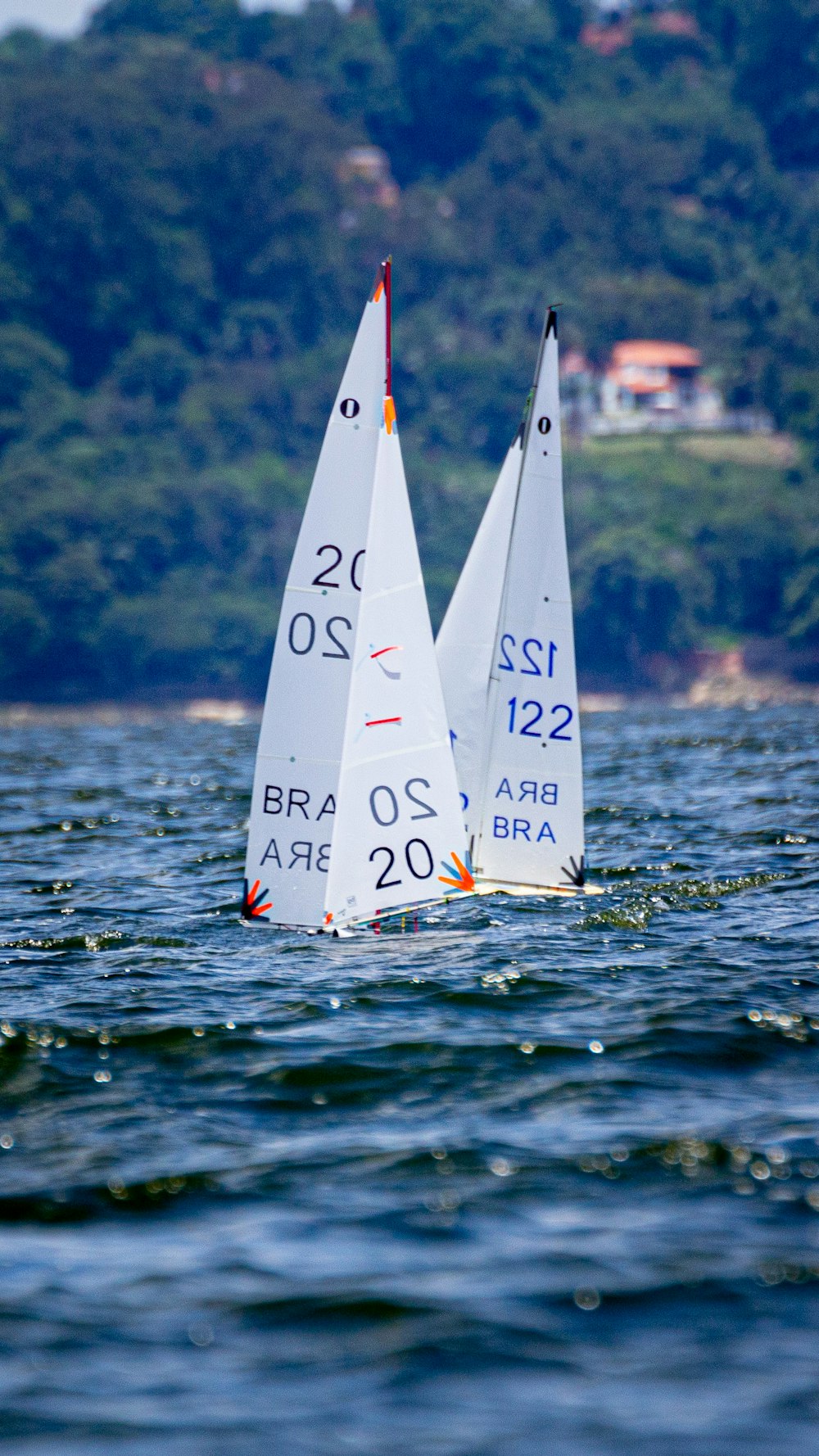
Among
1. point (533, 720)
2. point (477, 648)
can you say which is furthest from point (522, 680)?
point (477, 648)

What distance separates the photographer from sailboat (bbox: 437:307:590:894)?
61.9 ft

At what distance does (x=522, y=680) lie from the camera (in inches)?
755

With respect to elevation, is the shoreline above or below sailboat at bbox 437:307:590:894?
below

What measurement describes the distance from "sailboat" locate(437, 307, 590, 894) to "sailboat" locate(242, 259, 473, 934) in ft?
7.60

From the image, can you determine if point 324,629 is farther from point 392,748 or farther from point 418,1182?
point 418,1182

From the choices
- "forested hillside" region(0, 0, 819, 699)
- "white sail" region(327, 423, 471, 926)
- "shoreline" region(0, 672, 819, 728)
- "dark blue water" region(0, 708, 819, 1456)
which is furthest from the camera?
"forested hillside" region(0, 0, 819, 699)

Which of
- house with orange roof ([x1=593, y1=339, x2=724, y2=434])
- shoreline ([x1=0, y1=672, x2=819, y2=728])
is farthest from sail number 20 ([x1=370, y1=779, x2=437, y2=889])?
house with orange roof ([x1=593, y1=339, x2=724, y2=434])

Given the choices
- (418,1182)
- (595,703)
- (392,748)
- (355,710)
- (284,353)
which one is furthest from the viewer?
(284,353)

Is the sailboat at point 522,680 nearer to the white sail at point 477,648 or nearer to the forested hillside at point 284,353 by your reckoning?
the white sail at point 477,648

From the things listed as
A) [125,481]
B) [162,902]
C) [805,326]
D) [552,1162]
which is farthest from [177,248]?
[552,1162]

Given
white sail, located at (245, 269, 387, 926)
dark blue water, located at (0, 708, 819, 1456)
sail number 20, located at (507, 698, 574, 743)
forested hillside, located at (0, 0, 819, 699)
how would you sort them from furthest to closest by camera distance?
forested hillside, located at (0, 0, 819, 699)
sail number 20, located at (507, 698, 574, 743)
white sail, located at (245, 269, 387, 926)
dark blue water, located at (0, 708, 819, 1456)

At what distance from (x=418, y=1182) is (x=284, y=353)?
6057 inches

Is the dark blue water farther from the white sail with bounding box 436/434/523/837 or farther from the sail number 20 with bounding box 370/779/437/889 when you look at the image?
the white sail with bounding box 436/434/523/837

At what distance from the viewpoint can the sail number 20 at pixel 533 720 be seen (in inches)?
757
